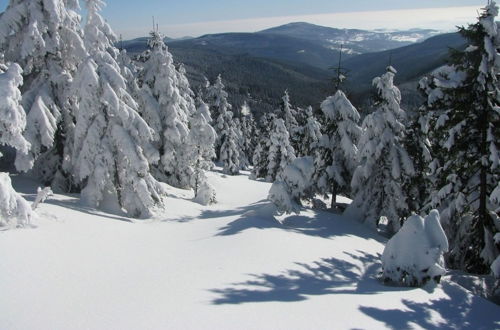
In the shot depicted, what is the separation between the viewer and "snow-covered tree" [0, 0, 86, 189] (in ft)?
55.4

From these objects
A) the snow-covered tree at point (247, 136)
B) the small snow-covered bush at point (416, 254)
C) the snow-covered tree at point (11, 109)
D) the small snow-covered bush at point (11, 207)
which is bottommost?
the snow-covered tree at point (247, 136)

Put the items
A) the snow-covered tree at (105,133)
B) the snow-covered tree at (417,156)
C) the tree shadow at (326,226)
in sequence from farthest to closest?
the snow-covered tree at (417,156) < the tree shadow at (326,226) < the snow-covered tree at (105,133)

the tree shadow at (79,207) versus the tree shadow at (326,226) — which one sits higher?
the tree shadow at (79,207)

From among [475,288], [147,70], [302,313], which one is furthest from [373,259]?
[147,70]

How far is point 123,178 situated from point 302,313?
12578 mm

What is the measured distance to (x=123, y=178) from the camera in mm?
18750

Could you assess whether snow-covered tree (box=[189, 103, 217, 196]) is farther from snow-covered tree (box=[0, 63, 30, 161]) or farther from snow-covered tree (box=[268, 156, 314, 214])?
snow-covered tree (box=[0, 63, 30, 161])

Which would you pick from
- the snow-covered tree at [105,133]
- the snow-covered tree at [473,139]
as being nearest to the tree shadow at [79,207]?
the snow-covered tree at [105,133]

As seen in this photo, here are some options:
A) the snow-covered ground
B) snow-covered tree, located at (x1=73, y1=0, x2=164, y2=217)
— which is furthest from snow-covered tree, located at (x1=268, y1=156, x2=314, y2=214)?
snow-covered tree, located at (x1=73, y1=0, x2=164, y2=217)

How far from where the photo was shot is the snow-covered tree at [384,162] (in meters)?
23.9

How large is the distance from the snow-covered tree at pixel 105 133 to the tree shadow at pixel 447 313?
12567 mm

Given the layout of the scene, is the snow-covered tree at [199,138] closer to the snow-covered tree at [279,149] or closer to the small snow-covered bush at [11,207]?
the small snow-covered bush at [11,207]

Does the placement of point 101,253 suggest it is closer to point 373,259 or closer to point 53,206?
point 53,206

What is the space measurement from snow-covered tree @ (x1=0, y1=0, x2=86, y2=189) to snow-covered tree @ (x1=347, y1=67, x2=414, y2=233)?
17135 mm
